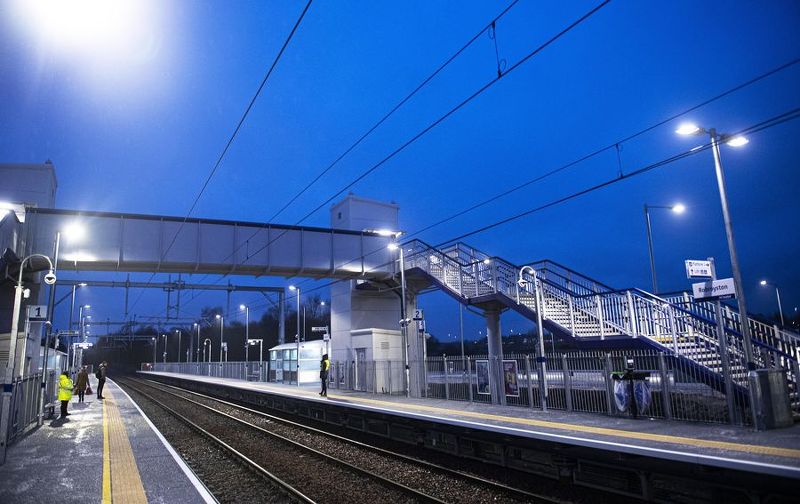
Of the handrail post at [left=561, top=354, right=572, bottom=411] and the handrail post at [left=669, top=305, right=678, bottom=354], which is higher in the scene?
A: the handrail post at [left=669, top=305, right=678, bottom=354]

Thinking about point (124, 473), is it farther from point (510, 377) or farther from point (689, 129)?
point (689, 129)

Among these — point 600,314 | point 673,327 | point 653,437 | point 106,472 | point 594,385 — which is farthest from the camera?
point 600,314

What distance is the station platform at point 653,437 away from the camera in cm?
808

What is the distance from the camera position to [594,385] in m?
15.5

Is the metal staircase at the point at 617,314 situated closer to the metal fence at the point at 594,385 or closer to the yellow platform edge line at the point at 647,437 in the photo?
the metal fence at the point at 594,385

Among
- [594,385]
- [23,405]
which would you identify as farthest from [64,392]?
[594,385]

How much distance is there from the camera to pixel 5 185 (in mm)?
27844

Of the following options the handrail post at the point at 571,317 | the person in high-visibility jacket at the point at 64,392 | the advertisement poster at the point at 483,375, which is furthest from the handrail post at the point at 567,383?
the person in high-visibility jacket at the point at 64,392

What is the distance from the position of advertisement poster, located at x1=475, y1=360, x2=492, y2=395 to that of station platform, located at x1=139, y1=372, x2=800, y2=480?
3.42m

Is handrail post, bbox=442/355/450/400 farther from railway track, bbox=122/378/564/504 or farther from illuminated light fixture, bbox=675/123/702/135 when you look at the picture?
illuminated light fixture, bbox=675/123/702/135

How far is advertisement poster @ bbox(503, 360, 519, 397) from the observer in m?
18.4

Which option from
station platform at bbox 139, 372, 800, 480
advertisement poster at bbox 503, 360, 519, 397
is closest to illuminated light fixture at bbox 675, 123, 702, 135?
station platform at bbox 139, 372, 800, 480

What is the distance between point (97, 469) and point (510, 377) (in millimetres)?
12972

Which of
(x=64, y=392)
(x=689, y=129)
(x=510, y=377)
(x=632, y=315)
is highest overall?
(x=689, y=129)
